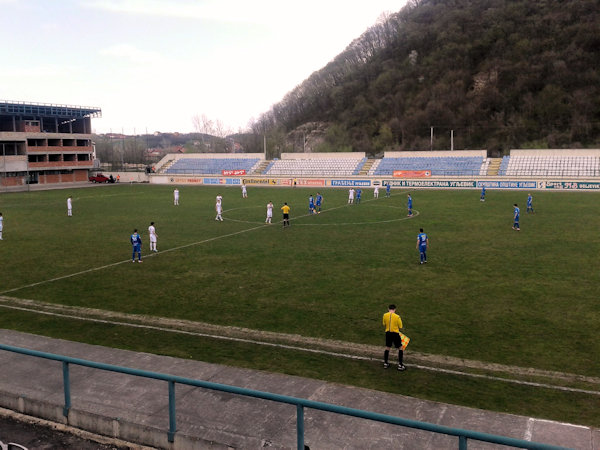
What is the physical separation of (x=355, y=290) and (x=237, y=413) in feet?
29.2

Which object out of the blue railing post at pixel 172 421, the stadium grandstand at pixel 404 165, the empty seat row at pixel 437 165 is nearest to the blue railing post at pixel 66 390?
the blue railing post at pixel 172 421

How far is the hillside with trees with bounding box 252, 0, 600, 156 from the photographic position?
9800 cm

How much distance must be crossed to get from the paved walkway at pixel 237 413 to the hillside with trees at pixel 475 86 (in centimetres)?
9161

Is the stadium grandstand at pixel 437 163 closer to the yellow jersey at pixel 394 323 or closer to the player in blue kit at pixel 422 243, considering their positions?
the player in blue kit at pixel 422 243

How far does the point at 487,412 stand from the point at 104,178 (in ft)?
272

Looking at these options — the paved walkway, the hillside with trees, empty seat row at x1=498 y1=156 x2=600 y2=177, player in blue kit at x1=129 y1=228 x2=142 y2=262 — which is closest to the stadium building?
the hillside with trees

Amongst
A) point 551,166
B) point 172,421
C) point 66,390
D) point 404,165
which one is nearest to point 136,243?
point 66,390

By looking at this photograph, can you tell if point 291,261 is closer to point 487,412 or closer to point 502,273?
point 502,273

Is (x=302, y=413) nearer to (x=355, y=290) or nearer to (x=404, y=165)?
(x=355, y=290)

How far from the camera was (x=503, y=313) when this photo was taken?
13727 millimetres

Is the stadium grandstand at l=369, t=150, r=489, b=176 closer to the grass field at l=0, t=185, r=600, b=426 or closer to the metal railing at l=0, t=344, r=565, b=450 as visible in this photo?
the grass field at l=0, t=185, r=600, b=426

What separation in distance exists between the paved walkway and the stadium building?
68.8m

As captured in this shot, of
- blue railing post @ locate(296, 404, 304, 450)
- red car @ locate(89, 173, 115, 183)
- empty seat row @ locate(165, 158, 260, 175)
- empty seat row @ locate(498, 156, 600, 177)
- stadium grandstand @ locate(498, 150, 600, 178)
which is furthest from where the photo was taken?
red car @ locate(89, 173, 115, 183)

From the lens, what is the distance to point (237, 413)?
795cm
